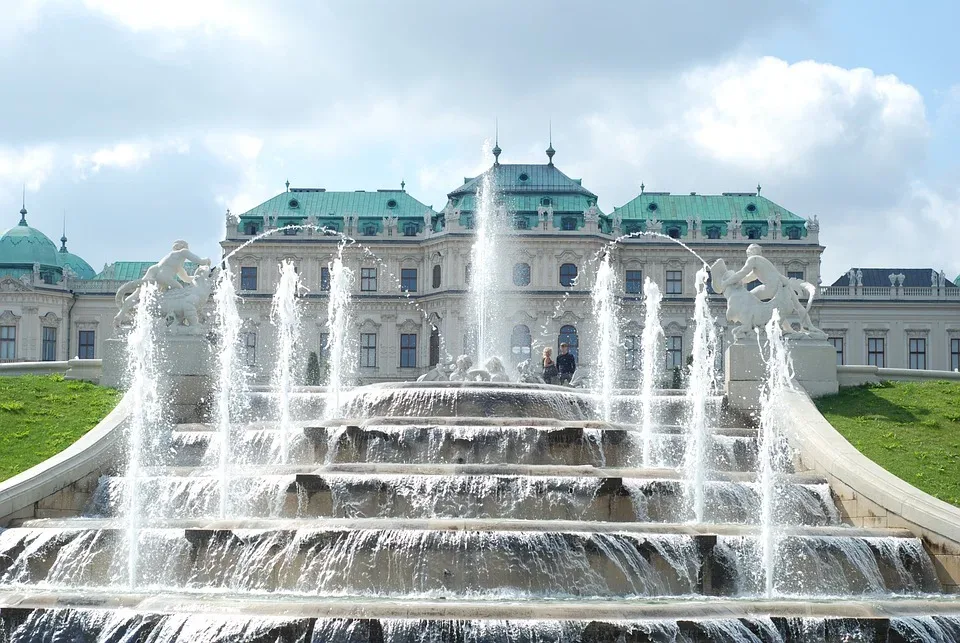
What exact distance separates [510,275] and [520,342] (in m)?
4.20

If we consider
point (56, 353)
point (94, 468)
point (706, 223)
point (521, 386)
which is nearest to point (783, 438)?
point (521, 386)

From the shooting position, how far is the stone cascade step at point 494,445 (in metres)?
21.0

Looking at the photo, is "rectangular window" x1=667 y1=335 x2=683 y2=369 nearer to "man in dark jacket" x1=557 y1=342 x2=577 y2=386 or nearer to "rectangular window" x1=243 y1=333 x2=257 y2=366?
"rectangular window" x1=243 y1=333 x2=257 y2=366

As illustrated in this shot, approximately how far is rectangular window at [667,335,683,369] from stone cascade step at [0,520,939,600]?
180ft

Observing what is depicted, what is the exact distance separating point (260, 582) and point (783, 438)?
433 inches

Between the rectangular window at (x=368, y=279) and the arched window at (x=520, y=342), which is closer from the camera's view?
the arched window at (x=520, y=342)

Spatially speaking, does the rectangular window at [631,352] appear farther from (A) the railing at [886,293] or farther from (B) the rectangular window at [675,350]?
(A) the railing at [886,293]

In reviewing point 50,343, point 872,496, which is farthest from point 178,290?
point 50,343

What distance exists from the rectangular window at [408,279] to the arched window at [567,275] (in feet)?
30.9

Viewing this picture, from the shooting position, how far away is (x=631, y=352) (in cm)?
7050

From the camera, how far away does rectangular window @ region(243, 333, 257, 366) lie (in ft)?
235

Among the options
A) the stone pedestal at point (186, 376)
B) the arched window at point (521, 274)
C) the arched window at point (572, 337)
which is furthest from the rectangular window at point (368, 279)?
the stone pedestal at point (186, 376)

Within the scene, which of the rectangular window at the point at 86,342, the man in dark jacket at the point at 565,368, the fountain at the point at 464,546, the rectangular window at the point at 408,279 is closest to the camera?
the fountain at the point at 464,546

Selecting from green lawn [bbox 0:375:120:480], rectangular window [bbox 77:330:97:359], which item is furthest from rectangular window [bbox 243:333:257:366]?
green lawn [bbox 0:375:120:480]
